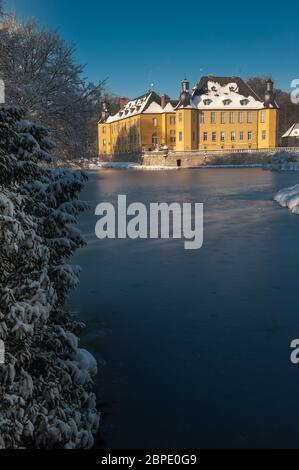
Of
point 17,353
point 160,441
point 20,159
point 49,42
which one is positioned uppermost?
point 49,42

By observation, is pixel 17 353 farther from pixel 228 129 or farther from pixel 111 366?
pixel 228 129

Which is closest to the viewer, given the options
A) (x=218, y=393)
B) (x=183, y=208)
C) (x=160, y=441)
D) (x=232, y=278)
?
(x=160, y=441)

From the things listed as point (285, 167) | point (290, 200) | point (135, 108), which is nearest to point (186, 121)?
point (135, 108)

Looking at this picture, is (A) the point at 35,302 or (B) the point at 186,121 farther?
(B) the point at 186,121

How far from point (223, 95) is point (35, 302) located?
8972 centimetres

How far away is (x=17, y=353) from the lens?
3.65 metres

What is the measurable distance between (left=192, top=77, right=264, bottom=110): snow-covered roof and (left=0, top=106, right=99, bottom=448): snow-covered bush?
85.5 meters

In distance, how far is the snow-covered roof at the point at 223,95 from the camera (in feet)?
284

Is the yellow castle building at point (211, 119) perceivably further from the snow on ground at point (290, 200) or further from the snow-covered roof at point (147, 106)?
the snow on ground at point (290, 200)

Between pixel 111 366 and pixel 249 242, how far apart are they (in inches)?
338

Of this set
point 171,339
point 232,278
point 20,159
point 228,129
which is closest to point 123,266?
point 232,278

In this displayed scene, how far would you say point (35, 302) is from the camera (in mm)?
3715

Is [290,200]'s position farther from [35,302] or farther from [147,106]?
[147,106]

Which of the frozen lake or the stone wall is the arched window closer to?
the stone wall
